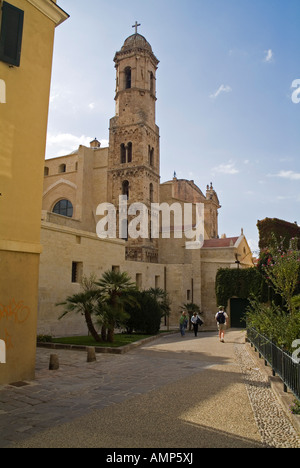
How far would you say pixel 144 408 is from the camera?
210 inches

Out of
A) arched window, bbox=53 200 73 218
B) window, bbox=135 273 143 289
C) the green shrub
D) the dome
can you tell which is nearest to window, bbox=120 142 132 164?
arched window, bbox=53 200 73 218

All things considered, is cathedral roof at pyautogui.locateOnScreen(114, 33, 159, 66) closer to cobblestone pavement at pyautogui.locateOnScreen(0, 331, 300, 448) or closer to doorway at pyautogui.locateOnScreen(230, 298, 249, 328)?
doorway at pyautogui.locateOnScreen(230, 298, 249, 328)

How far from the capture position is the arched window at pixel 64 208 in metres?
34.4

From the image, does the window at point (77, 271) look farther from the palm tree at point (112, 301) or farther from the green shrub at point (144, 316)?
the palm tree at point (112, 301)

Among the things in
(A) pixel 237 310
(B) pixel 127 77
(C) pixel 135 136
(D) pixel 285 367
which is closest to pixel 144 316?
(D) pixel 285 367

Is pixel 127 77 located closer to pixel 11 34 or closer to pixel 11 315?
pixel 11 34

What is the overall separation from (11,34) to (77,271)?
1239cm

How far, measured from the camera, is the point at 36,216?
786cm

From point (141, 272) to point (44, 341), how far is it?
41.8ft

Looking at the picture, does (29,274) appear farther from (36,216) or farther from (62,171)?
(62,171)

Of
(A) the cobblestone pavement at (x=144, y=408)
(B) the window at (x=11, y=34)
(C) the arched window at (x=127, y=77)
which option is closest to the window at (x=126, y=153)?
(C) the arched window at (x=127, y=77)

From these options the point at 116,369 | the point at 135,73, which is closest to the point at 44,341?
the point at 116,369

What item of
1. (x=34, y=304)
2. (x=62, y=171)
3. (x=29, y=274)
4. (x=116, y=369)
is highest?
(x=62, y=171)

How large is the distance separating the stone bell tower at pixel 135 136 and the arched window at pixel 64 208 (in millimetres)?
4066
